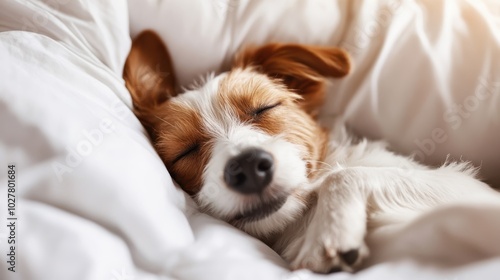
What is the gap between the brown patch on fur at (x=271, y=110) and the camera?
1.80 metres

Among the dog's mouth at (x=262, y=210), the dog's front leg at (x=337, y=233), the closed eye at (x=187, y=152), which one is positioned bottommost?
the closed eye at (x=187, y=152)

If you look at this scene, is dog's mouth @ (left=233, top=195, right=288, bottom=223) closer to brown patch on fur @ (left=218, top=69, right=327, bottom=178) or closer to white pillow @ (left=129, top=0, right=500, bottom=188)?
brown patch on fur @ (left=218, top=69, right=327, bottom=178)

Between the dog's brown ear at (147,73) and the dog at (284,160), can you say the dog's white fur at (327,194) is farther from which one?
the dog's brown ear at (147,73)

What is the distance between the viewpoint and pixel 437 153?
76.1 inches

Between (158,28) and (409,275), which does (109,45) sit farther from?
(409,275)

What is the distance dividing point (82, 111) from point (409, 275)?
99 centimetres

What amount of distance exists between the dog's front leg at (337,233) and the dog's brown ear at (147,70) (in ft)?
2.87

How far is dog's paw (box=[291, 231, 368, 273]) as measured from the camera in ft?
4.20

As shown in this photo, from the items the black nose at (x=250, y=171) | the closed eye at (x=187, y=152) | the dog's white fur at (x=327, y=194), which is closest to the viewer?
the dog's white fur at (x=327, y=194)

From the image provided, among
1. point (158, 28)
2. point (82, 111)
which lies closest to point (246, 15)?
point (158, 28)

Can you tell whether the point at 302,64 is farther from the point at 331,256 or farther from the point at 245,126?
the point at 331,256

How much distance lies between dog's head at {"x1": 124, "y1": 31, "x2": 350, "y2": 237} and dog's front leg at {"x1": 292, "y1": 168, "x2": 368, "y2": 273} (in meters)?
0.17

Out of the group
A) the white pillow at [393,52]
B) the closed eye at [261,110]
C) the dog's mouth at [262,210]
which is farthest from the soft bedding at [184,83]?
the closed eye at [261,110]

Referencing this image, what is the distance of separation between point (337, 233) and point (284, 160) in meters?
0.36
